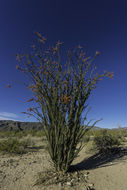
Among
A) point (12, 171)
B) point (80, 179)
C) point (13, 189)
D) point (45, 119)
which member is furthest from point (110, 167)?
point (12, 171)

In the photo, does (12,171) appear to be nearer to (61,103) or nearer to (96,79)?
(61,103)

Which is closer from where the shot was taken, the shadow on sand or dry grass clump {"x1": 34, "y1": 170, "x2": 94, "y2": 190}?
dry grass clump {"x1": 34, "y1": 170, "x2": 94, "y2": 190}

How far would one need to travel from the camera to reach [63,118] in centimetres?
238

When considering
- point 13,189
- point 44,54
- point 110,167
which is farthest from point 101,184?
point 44,54

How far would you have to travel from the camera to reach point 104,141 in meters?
5.04

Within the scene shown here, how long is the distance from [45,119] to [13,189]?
52.0 inches

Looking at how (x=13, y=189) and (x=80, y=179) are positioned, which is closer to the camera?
(x=13, y=189)

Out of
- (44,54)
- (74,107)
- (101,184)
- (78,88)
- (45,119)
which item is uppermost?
(44,54)

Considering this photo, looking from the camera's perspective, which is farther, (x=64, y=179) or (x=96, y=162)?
(x=96, y=162)

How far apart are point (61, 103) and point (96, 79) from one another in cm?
97

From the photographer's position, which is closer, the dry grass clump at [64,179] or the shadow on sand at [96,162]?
the dry grass clump at [64,179]

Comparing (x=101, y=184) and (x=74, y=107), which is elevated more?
(x=74, y=107)

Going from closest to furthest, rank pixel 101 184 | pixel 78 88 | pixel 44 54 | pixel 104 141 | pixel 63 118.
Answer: pixel 101 184 < pixel 63 118 < pixel 78 88 < pixel 44 54 < pixel 104 141

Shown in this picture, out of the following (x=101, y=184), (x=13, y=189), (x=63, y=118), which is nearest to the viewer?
(x=13, y=189)
